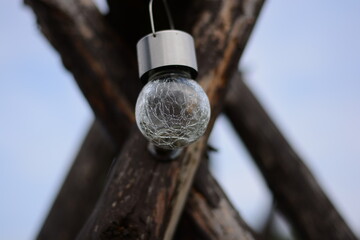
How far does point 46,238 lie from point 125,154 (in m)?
1.30

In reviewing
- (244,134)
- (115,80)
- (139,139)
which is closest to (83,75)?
(115,80)

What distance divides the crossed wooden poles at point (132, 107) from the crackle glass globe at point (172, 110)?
22 cm

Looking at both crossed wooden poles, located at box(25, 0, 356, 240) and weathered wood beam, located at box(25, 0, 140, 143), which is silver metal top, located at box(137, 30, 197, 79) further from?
weathered wood beam, located at box(25, 0, 140, 143)

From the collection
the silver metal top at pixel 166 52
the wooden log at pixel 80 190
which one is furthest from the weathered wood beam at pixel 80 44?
the wooden log at pixel 80 190

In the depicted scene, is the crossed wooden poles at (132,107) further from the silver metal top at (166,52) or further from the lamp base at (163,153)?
the silver metal top at (166,52)

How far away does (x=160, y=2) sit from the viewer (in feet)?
4.24

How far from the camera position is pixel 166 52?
0.84 m

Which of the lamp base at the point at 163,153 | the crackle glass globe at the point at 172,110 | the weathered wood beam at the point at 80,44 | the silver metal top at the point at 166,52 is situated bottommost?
the lamp base at the point at 163,153

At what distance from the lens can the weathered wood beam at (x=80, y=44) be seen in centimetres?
135

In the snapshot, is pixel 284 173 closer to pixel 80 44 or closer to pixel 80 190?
pixel 80 190

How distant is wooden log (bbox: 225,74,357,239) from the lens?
1961 millimetres

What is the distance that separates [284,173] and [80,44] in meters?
1.19

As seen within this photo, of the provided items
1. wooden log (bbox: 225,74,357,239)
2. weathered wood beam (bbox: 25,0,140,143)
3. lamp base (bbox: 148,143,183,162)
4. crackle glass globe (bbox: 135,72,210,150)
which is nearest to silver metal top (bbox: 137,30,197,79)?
crackle glass globe (bbox: 135,72,210,150)

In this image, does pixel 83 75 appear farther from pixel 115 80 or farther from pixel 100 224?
pixel 100 224
